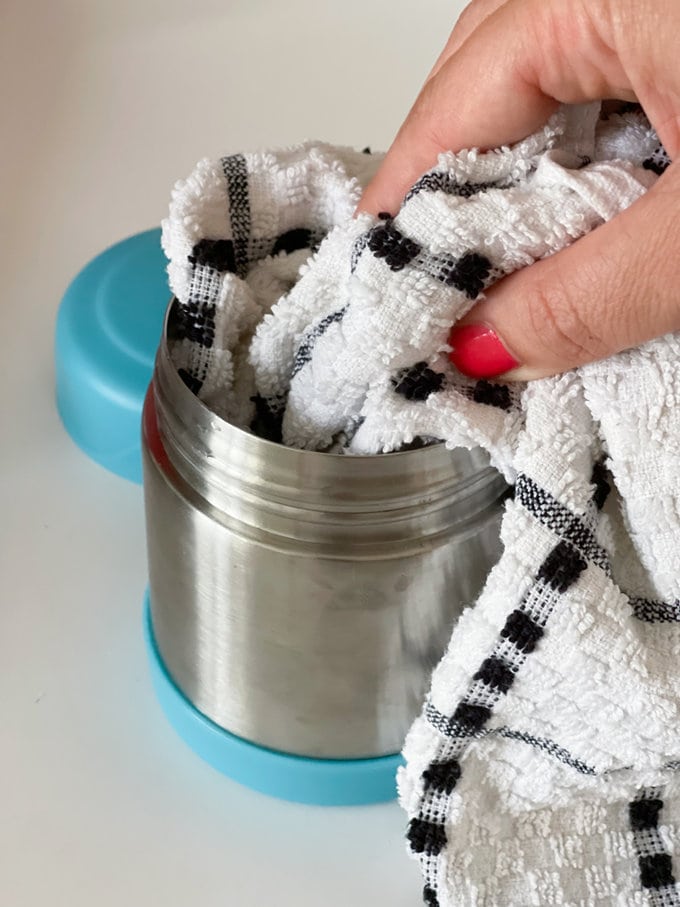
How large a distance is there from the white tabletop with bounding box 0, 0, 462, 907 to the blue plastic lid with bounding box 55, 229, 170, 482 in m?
0.02

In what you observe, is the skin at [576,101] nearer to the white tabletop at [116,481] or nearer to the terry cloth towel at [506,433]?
the terry cloth towel at [506,433]

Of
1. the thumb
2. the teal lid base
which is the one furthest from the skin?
the teal lid base

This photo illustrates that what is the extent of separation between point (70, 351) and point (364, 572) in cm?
21

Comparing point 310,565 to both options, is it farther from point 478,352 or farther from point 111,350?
point 111,350

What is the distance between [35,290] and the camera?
1.76 feet

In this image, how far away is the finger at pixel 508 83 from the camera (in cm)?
25

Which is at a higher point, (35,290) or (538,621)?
(538,621)

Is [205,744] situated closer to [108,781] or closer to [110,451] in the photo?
[108,781]

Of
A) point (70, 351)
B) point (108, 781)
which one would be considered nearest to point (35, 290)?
point (70, 351)

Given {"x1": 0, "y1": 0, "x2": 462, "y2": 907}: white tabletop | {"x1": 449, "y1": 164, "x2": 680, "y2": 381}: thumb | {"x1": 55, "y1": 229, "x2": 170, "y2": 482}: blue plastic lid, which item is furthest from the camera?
{"x1": 55, "y1": 229, "x2": 170, "y2": 482}: blue plastic lid

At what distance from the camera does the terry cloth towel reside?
254mm

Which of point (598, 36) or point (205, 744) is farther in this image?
point (205, 744)

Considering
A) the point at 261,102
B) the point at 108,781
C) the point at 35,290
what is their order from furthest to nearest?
the point at 261,102, the point at 35,290, the point at 108,781

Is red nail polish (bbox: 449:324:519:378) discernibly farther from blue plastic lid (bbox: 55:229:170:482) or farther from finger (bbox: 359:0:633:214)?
blue plastic lid (bbox: 55:229:170:482)
